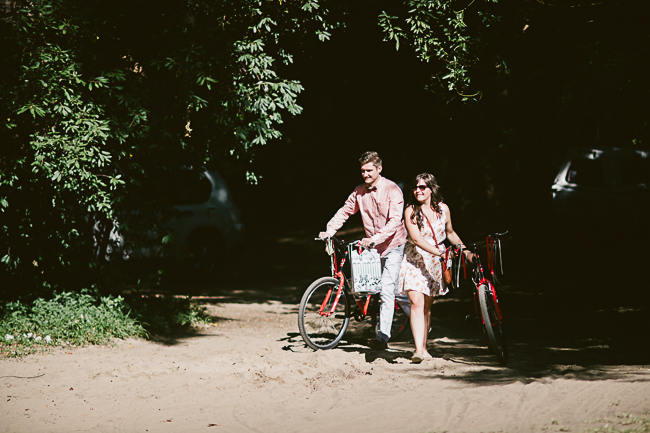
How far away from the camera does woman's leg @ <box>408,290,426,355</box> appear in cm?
746

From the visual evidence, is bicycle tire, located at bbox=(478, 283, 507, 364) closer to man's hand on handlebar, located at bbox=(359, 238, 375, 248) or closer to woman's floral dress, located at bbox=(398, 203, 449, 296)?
woman's floral dress, located at bbox=(398, 203, 449, 296)

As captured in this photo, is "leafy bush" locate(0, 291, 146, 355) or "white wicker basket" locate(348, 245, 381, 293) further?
"leafy bush" locate(0, 291, 146, 355)

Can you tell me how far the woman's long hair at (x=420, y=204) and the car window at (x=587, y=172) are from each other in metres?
6.80

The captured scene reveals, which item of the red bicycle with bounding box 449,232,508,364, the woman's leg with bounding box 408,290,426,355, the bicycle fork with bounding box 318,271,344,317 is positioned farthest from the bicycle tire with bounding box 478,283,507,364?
the bicycle fork with bounding box 318,271,344,317

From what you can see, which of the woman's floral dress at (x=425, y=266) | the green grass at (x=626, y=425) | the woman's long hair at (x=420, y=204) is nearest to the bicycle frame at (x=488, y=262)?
the woman's floral dress at (x=425, y=266)

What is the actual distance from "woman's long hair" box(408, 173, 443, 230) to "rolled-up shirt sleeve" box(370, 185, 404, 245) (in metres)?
0.26

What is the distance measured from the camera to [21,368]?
7.30m

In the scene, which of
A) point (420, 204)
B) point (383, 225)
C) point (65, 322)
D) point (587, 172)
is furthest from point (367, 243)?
point (587, 172)

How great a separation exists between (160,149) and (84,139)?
1.09 m

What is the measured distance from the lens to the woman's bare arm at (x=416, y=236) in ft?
23.9

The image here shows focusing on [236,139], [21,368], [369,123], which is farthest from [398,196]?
[369,123]

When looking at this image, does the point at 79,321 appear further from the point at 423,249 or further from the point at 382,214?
the point at 423,249

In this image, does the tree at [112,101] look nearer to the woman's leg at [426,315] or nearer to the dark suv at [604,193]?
the woman's leg at [426,315]

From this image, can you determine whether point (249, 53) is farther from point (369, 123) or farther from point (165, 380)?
point (369, 123)
